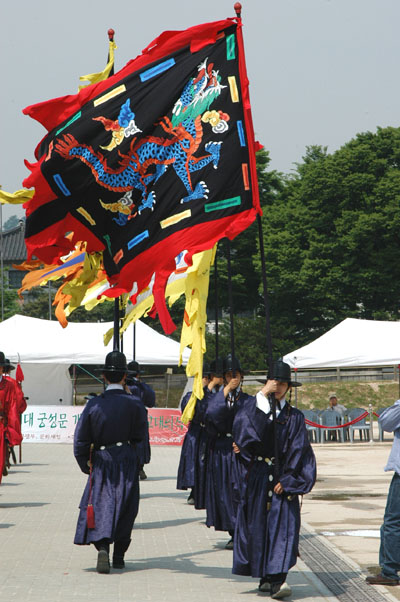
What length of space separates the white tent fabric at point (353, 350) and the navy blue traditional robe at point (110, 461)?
17248 millimetres

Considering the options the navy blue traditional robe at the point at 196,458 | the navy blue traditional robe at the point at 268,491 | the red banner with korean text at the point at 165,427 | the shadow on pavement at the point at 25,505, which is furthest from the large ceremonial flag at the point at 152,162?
the red banner with korean text at the point at 165,427

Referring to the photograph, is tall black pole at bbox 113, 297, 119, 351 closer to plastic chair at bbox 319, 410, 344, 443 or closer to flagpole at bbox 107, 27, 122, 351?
flagpole at bbox 107, 27, 122, 351

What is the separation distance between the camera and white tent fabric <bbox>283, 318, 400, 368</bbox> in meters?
26.7

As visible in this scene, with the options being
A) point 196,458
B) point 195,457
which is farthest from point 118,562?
point 195,457

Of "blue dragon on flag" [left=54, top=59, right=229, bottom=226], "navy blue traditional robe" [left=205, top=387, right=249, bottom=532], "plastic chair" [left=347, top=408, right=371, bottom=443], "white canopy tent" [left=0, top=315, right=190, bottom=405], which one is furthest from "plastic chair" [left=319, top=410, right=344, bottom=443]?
"blue dragon on flag" [left=54, top=59, right=229, bottom=226]

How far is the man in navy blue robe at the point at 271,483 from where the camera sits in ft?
26.7

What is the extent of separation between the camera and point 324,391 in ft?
135

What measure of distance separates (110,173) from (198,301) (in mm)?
2103

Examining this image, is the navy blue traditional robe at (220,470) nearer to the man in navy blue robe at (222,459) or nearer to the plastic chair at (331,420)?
the man in navy blue robe at (222,459)

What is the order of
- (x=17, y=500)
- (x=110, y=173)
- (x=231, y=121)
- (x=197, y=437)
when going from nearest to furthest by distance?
1. (x=231, y=121)
2. (x=110, y=173)
3. (x=197, y=437)
4. (x=17, y=500)

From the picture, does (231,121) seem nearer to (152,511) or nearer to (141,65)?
(141,65)

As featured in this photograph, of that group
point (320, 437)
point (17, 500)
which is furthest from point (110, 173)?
point (320, 437)

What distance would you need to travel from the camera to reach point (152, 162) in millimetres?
10172

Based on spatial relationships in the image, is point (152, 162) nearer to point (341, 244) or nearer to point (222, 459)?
point (222, 459)
